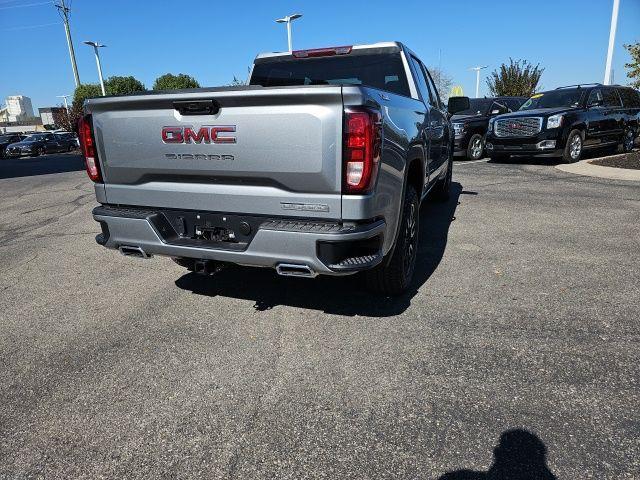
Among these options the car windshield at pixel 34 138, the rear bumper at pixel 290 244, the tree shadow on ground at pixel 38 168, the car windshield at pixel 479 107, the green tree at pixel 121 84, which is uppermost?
the green tree at pixel 121 84

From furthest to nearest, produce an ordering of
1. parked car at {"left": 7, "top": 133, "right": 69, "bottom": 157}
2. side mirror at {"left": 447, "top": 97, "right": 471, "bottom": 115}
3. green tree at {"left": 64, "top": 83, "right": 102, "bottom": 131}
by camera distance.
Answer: green tree at {"left": 64, "top": 83, "right": 102, "bottom": 131}, parked car at {"left": 7, "top": 133, "right": 69, "bottom": 157}, side mirror at {"left": 447, "top": 97, "right": 471, "bottom": 115}

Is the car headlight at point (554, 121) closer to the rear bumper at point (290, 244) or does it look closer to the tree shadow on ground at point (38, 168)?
the rear bumper at point (290, 244)

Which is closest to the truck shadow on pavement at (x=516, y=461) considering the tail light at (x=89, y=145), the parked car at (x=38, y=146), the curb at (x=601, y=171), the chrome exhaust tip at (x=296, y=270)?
the chrome exhaust tip at (x=296, y=270)

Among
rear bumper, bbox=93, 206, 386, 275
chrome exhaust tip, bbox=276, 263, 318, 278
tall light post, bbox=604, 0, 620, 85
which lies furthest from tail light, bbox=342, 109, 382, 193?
tall light post, bbox=604, 0, 620, 85

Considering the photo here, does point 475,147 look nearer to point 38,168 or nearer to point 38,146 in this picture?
point 38,168

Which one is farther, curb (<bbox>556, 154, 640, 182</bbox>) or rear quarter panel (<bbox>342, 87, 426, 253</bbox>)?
curb (<bbox>556, 154, 640, 182</bbox>)

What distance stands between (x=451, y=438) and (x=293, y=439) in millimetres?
748

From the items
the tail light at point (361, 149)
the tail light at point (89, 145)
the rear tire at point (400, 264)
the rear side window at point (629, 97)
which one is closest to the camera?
the tail light at point (361, 149)

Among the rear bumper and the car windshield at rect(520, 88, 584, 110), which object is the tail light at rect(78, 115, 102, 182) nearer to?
the rear bumper

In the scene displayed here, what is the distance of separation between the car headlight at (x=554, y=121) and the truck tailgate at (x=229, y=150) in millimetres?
10269

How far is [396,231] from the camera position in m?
3.20

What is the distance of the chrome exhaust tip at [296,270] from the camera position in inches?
110

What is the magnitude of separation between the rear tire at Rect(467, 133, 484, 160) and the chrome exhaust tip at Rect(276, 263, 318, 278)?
12059 mm

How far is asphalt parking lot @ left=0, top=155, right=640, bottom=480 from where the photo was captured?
2113 millimetres
